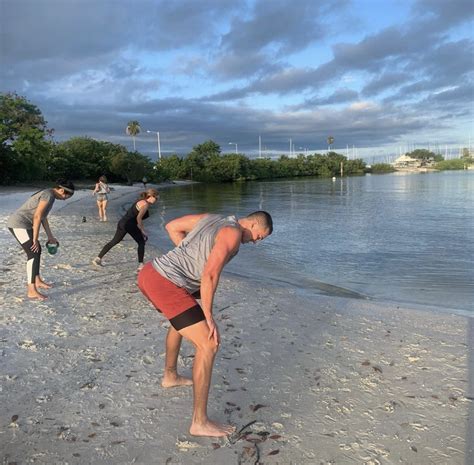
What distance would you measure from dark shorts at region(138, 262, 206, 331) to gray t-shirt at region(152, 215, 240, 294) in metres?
0.05

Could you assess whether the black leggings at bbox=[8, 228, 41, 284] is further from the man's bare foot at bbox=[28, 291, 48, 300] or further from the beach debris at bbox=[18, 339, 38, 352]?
the beach debris at bbox=[18, 339, 38, 352]

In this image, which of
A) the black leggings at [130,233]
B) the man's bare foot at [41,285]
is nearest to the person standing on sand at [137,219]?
the black leggings at [130,233]

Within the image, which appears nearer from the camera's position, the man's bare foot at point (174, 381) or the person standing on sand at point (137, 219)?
the man's bare foot at point (174, 381)

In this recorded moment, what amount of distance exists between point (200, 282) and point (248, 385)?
1523mm

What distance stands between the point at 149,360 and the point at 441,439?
2858 millimetres

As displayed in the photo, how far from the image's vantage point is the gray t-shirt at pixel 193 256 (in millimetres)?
3268

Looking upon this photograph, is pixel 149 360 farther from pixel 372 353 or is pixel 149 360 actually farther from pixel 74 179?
pixel 74 179

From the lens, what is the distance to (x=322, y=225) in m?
21.9

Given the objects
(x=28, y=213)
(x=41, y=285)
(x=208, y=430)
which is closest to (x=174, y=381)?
(x=208, y=430)

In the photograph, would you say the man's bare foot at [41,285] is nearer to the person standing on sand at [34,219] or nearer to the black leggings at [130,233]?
the person standing on sand at [34,219]

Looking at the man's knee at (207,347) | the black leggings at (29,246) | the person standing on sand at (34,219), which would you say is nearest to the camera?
the man's knee at (207,347)

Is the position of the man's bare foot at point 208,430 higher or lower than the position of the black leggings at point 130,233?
lower

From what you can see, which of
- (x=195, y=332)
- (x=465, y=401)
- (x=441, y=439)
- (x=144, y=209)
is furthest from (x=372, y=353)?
(x=144, y=209)

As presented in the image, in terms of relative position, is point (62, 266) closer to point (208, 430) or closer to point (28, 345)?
point (28, 345)
